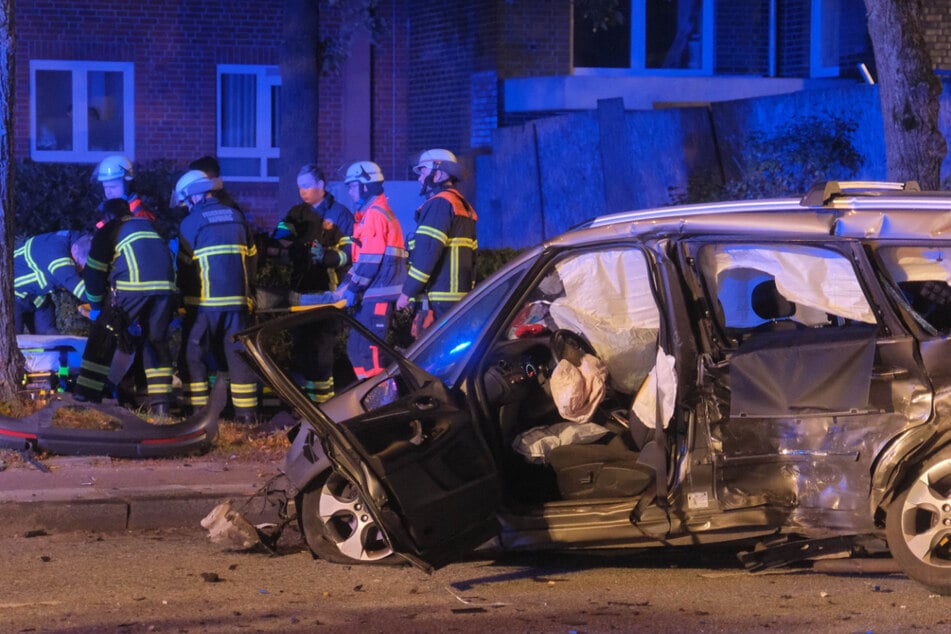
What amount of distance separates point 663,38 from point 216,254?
36.3 ft

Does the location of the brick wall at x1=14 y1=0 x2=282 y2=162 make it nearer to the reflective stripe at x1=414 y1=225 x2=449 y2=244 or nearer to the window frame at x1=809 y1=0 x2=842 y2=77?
the window frame at x1=809 y1=0 x2=842 y2=77

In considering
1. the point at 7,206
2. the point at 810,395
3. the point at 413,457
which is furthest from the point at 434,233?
the point at 810,395

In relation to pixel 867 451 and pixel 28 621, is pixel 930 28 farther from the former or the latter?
pixel 28 621

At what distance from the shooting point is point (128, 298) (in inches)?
370

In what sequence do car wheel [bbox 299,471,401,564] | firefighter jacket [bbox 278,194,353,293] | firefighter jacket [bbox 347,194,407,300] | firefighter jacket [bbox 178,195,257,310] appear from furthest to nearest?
firefighter jacket [bbox 278,194,353,293], firefighter jacket [bbox 347,194,407,300], firefighter jacket [bbox 178,195,257,310], car wheel [bbox 299,471,401,564]

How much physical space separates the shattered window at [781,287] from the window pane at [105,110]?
14763mm

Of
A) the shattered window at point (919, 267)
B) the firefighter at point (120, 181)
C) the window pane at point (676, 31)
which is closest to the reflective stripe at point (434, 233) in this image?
the firefighter at point (120, 181)

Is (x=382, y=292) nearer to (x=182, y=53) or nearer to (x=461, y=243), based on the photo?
(x=461, y=243)

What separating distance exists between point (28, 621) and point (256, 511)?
2.12m

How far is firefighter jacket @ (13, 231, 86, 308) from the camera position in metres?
10.2

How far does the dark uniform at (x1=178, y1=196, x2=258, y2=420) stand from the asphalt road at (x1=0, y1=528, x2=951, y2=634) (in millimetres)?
2880

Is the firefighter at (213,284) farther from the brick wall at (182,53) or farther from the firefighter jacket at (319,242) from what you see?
the brick wall at (182,53)

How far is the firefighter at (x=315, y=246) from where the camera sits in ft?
33.9

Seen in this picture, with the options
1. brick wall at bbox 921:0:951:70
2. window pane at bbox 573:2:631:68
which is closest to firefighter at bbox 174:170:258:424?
window pane at bbox 573:2:631:68
